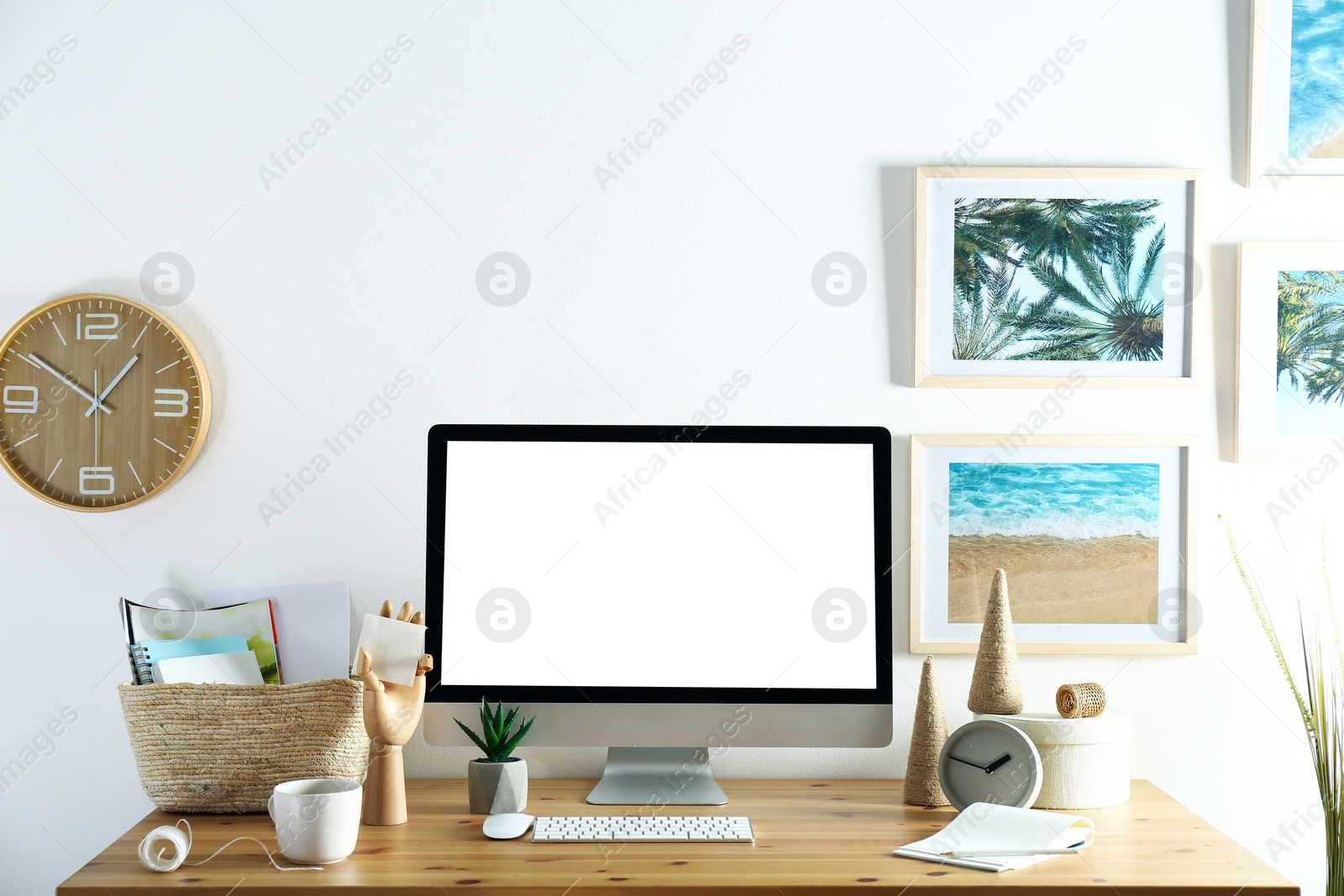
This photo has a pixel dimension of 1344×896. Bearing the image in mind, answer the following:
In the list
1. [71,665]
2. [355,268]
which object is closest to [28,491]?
[71,665]

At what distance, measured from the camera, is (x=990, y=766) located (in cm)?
125

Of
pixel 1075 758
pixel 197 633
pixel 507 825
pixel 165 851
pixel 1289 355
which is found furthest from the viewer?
pixel 1289 355

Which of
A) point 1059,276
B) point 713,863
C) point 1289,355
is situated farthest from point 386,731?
point 1289,355

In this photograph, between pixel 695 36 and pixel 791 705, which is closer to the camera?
pixel 791 705

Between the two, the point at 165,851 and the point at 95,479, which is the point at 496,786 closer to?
the point at 165,851

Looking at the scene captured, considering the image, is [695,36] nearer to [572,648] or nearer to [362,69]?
[362,69]

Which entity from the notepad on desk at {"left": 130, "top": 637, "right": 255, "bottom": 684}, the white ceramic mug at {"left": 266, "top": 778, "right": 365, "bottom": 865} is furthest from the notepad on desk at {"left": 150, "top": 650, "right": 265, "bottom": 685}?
the white ceramic mug at {"left": 266, "top": 778, "right": 365, "bottom": 865}

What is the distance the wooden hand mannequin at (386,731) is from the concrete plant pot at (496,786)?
0.09m

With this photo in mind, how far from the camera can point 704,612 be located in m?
1.32

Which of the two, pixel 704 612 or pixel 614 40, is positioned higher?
pixel 614 40

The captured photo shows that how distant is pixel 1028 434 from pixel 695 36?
0.85 m

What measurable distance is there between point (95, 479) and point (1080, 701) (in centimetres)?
153

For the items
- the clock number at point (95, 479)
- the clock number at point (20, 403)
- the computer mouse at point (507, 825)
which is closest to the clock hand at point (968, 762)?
the computer mouse at point (507, 825)

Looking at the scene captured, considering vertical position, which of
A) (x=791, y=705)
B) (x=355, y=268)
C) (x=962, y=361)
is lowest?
(x=791, y=705)
